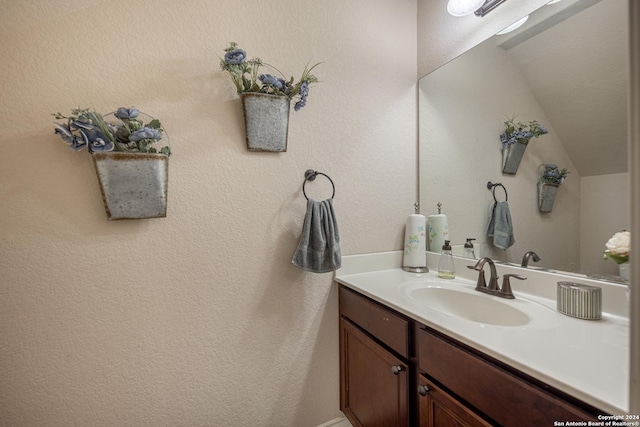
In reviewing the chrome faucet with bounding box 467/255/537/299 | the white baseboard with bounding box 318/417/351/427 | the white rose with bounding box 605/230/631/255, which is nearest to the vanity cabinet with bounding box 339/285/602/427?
the white baseboard with bounding box 318/417/351/427

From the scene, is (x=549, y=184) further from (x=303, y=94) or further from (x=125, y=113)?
(x=125, y=113)

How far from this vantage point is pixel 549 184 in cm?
101

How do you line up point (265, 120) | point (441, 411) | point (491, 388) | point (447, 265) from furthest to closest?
point (447, 265) < point (265, 120) < point (441, 411) < point (491, 388)

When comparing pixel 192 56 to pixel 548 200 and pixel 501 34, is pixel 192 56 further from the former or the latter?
pixel 548 200

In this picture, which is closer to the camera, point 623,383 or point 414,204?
point 623,383

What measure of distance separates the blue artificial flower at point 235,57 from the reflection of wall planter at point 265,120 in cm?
11

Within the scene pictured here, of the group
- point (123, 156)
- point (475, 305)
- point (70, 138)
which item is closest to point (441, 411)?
point (475, 305)

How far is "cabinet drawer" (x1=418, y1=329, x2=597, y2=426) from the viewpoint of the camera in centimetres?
53

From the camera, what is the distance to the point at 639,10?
35cm

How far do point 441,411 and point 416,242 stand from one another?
783mm

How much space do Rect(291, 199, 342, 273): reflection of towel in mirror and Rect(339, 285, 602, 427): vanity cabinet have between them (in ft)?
0.65

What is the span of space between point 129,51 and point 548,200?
1686 millimetres

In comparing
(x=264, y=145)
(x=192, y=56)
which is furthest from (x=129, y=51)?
(x=264, y=145)

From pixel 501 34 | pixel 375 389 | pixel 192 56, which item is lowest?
pixel 375 389
